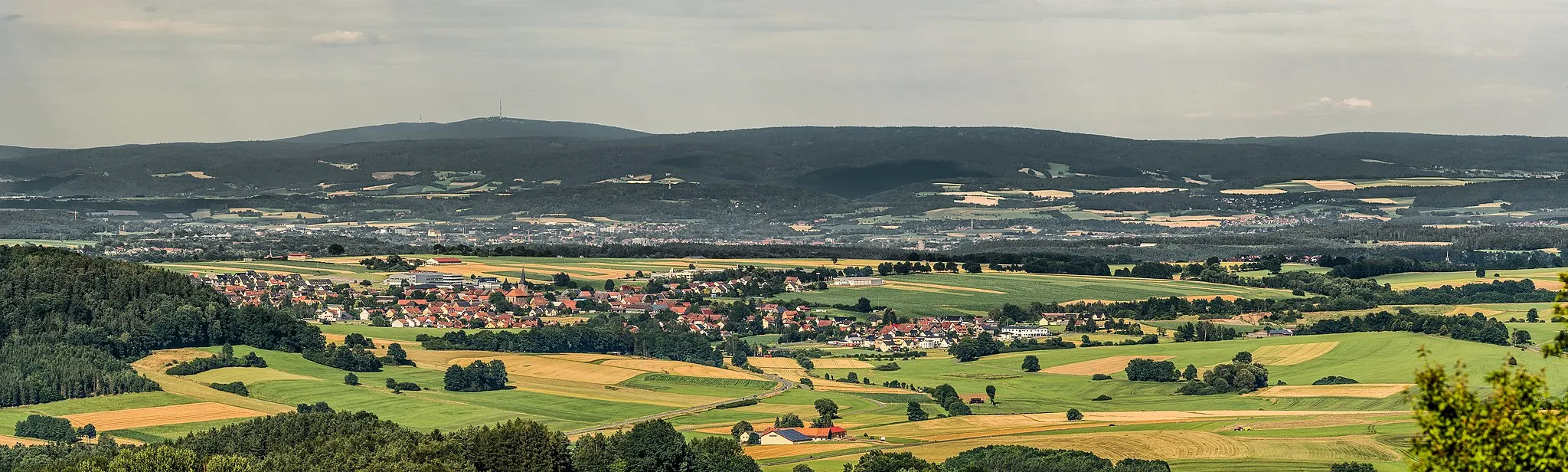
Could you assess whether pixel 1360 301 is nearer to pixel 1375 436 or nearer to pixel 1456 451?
pixel 1375 436

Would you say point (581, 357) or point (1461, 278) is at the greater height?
point (1461, 278)

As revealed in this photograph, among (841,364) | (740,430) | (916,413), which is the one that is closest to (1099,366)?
(841,364)

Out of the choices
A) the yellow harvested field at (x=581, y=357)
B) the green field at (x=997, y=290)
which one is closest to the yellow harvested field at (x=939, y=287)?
the green field at (x=997, y=290)

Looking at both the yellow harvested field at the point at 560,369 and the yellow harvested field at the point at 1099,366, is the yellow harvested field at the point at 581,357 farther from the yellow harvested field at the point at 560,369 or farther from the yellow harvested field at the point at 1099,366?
the yellow harvested field at the point at 1099,366

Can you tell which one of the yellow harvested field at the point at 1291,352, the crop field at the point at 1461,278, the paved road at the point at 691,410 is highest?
the crop field at the point at 1461,278

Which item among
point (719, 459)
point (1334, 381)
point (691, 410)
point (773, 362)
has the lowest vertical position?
point (691, 410)

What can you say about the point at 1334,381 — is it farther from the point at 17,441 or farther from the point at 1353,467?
the point at 17,441

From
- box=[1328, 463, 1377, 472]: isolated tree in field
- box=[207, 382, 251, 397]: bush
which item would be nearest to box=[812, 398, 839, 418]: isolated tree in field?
box=[1328, 463, 1377, 472]: isolated tree in field

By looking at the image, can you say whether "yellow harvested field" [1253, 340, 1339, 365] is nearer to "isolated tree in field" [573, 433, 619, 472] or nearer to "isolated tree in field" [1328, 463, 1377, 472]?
"isolated tree in field" [1328, 463, 1377, 472]
